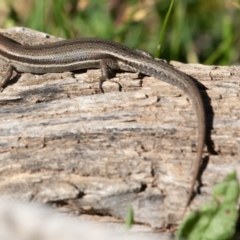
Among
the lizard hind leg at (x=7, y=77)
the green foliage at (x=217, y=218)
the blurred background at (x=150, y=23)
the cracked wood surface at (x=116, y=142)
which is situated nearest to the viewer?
the green foliage at (x=217, y=218)

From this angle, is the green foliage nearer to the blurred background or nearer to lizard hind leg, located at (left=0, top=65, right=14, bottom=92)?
lizard hind leg, located at (left=0, top=65, right=14, bottom=92)

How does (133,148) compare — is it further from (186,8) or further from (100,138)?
(186,8)

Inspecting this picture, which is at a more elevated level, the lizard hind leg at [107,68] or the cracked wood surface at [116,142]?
the lizard hind leg at [107,68]

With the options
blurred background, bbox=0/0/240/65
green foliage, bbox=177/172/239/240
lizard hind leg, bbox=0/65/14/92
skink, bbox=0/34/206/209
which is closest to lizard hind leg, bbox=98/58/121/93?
skink, bbox=0/34/206/209

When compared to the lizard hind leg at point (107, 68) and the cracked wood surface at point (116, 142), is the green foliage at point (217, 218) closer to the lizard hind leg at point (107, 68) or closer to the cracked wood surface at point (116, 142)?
the cracked wood surface at point (116, 142)

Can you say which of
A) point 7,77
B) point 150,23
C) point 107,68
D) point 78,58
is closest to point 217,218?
point 107,68

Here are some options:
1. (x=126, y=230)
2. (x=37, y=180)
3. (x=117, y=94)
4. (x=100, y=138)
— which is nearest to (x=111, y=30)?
Result: (x=117, y=94)

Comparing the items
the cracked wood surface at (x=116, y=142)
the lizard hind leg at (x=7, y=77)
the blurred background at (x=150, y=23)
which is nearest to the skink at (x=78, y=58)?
the lizard hind leg at (x=7, y=77)
